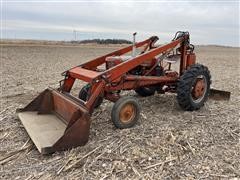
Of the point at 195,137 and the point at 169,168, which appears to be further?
the point at 195,137

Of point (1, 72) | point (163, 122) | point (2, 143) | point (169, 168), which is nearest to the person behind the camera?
point (169, 168)

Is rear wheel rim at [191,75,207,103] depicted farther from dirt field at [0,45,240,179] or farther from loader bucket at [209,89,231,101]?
loader bucket at [209,89,231,101]

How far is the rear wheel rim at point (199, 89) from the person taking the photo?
6.94 meters

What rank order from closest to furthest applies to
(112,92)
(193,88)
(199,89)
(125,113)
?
(125,113) → (112,92) → (193,88) → (199,89)

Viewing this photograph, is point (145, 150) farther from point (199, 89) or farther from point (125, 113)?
point (199, 89)

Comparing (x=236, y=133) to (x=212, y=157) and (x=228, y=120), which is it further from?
(x=212, y=157)

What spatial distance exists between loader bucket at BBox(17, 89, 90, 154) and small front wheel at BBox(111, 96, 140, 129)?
0.58 m

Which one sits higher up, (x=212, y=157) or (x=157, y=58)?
(x=157, y=58)

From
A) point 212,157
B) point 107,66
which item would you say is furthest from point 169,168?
point 107,66

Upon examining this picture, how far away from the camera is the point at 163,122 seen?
625 centimetres

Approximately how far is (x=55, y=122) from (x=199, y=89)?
3.07 meters

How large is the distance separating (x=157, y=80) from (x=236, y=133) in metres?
1.85

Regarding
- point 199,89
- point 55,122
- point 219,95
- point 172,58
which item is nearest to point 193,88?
point 199,89

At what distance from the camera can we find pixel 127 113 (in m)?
5.75
